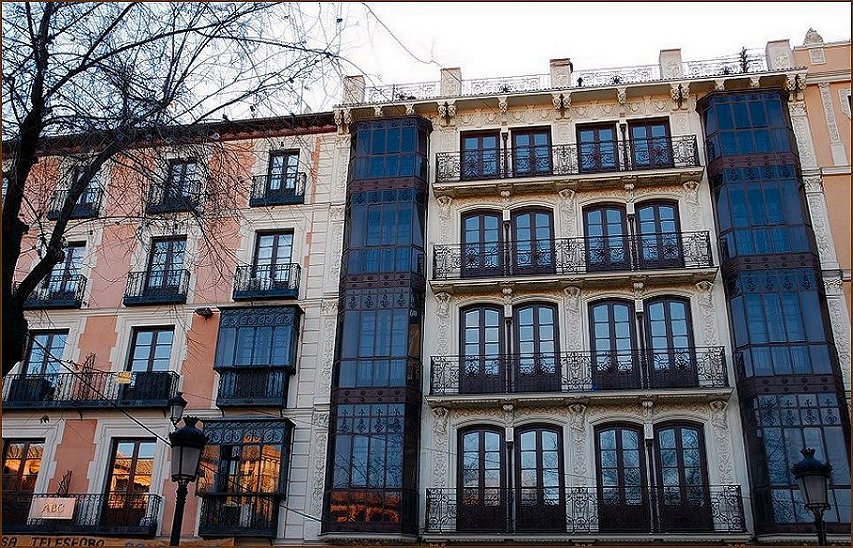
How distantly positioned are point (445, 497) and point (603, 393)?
15.1 ft

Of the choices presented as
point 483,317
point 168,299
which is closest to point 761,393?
point 483,317

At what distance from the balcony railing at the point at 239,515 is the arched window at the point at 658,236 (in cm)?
1132

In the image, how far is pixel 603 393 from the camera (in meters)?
18.4

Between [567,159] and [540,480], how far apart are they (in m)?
9.07

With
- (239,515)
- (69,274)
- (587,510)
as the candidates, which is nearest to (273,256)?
(69,274)

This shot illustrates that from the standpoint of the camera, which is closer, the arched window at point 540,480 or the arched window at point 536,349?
the arched window at point 540,480

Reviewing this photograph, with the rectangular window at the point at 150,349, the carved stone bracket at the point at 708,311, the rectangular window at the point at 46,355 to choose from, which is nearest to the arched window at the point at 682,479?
the carved stone bracket at the point at 708,311

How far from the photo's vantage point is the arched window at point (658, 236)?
20000mm

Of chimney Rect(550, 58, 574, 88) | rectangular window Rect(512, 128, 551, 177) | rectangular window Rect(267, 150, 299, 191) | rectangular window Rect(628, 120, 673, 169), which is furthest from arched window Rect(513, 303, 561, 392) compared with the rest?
rectangular window Rect(267, 150, 299, 191)

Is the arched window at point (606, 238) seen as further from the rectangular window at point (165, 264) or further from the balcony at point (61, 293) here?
the balcony at point (61, 293)

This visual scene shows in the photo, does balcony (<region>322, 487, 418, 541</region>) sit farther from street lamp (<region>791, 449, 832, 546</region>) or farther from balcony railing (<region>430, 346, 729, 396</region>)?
street lamp (<region>791, 449, 832, 546</region>)

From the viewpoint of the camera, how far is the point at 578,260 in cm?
2036

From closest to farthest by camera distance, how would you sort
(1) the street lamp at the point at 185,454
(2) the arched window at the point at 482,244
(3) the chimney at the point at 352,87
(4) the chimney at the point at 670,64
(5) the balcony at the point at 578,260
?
(3) the chimney at the point at 352,87 → (1) the street lamp at the point at 185,454 → (5) the balcony at the point at 578,260 → (2) the arched window at the point at 482,244 → (4) the chimney at the point at 670,64

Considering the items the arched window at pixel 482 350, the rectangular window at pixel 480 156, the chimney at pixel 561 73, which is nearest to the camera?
the arched window at pixel 482 350
